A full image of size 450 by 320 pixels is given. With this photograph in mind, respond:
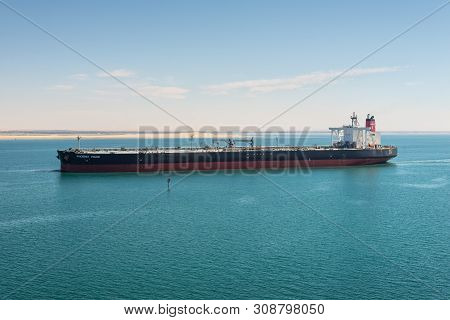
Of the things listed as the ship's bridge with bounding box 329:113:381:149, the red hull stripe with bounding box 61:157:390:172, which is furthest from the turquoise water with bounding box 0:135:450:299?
the ship's bridge with bounding box 329:113:381:149

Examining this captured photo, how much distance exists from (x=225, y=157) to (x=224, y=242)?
138 ft

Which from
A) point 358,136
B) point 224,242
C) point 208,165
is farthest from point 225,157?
point 224,242

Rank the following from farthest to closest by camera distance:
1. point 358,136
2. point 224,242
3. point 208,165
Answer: point 358,136
point 208,165
point 224,242

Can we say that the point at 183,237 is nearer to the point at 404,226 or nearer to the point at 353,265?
the point at 353,265

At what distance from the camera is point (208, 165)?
71.3 m

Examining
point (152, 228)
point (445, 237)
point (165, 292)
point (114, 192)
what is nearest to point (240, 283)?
point (165, 292)

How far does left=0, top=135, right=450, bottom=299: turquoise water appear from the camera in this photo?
22.9 meters

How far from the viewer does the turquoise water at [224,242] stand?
22875 mm

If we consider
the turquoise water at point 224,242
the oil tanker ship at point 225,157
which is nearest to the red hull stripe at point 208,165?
the oil tanker ship at point 225,157

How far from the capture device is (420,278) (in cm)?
2394

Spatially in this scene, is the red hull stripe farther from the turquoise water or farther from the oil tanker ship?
the turquoise water

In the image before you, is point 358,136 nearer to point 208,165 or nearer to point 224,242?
point 208,165

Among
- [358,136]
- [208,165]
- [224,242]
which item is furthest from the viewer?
[358,136]

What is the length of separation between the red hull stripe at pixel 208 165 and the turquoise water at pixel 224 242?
12.2m
